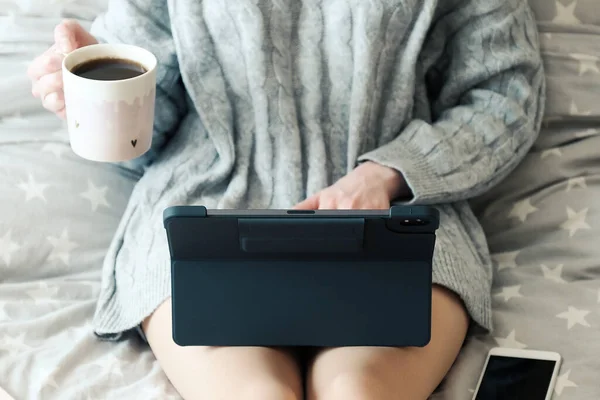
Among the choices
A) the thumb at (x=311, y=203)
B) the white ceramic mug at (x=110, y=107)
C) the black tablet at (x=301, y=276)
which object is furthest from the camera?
the thumb at (x=311, y=203)

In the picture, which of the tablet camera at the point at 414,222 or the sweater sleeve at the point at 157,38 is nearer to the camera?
the tablet camera at the point at 414,222

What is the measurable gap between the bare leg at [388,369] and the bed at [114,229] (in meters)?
0.04

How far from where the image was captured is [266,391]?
885 mm

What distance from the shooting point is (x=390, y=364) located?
0.93 metres

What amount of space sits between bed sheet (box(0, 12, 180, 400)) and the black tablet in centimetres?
14

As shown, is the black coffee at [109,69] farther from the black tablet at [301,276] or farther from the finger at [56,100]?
the black tablet at [301,276]

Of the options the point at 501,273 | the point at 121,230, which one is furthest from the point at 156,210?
the point at 501,273

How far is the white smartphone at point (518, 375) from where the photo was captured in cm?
97

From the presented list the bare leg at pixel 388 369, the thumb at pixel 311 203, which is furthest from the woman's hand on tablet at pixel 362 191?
the bare leg at pixel 388 369

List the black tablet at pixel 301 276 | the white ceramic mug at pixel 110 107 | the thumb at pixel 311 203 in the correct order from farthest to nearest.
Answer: the thumb at pixel 311 203
the white ceramic mug at pixel 110 107
the black tablet at pixel 301 276

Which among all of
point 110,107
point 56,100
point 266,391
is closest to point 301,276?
point 266,391

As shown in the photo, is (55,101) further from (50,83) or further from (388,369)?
(388,369)

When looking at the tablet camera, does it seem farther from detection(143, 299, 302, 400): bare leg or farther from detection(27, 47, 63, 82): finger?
detection(27, 47, 63, 82): finger

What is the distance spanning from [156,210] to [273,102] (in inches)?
7.8
